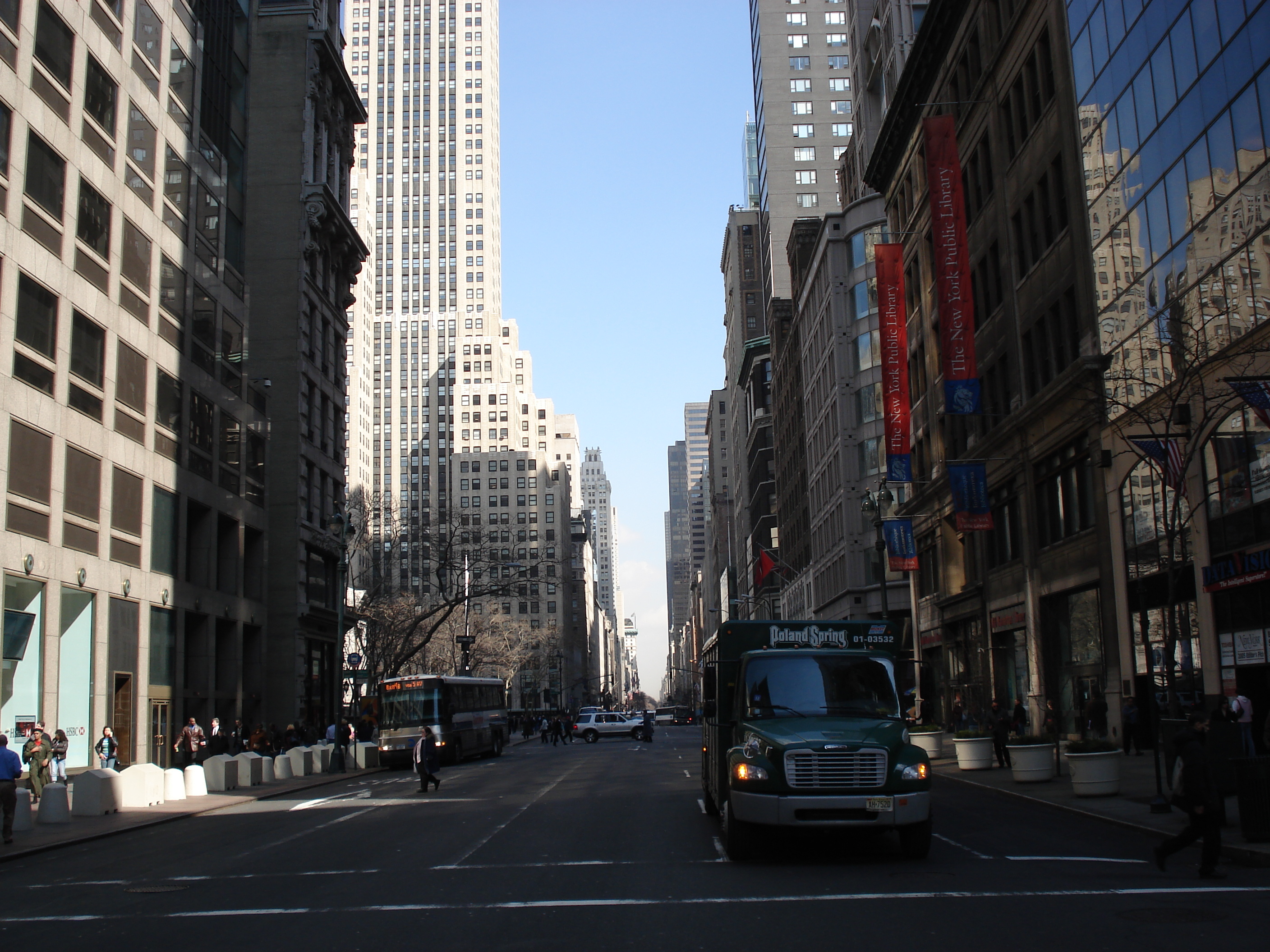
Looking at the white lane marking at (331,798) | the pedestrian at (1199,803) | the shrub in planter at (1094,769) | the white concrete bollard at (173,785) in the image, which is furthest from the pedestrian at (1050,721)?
the white concrete bollard at (173,785)

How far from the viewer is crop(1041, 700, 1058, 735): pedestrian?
32.9 m

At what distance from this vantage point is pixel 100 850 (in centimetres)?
1845

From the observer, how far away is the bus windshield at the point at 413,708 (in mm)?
43469

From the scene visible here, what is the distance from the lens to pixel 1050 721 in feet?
108

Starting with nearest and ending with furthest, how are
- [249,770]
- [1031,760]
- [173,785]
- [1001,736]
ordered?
[1031,760]
[173,785]
[1001,736]
[249,770]

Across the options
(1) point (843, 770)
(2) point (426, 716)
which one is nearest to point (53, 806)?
(1) point (843, 770)

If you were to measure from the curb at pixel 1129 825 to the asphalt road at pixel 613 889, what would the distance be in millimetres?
190

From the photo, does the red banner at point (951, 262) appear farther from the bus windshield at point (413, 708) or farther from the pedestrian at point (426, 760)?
the bus windshield at point (413, 708)

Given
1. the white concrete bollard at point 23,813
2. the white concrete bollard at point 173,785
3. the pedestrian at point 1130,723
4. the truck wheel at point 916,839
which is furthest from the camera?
the pedestrian at point 1130,723

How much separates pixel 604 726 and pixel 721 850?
6029 cm

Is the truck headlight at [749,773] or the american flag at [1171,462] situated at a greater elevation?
the american flag at [1171,462]

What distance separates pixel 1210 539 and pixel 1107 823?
11.3 m

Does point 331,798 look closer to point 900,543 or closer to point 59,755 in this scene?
point 59,755

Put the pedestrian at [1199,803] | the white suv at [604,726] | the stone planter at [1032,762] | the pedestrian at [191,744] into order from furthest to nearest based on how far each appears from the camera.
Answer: the white suv at [604,726]
the pedestrian at [191,744]
the stone planter at [1032,762]
the pedestrian at [1199,803]
